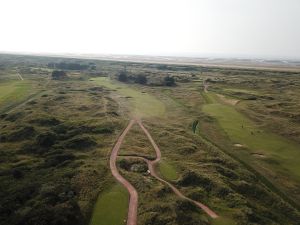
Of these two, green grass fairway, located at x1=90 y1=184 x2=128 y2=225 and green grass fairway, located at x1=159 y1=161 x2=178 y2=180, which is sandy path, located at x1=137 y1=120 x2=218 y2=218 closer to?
green grass fairway, located at x1=159 y1=161 x2=178 y2=180

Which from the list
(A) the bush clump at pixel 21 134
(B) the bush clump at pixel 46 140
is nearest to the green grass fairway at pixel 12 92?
(A) the bush clump at pixel 21 134

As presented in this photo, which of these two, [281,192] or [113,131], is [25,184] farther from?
[281,192]

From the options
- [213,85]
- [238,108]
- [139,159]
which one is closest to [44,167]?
[139,159]

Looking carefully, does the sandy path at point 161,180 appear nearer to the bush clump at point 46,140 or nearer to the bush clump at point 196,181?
the bush clump at point 196,181

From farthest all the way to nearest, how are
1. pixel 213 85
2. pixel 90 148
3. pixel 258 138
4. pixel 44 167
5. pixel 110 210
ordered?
pixel 213 85
pixel 258 138
pixel 90 148
pixel 44 167
pixel 110 210

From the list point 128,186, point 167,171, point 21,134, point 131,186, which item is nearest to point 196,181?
point 167,171

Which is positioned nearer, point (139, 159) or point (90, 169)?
point (90, 169)

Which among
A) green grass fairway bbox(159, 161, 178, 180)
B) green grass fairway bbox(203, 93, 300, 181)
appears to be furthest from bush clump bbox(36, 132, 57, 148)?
green grass fairway bbox(203, 93, 300, 181)
